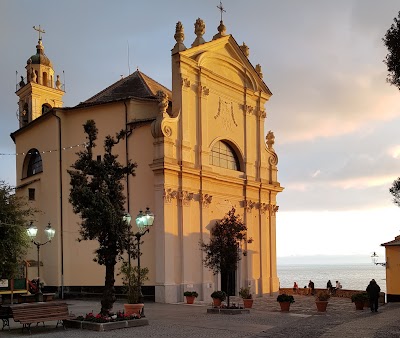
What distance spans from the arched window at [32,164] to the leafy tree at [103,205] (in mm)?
18276

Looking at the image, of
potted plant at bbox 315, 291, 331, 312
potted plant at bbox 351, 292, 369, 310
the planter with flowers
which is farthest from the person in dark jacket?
the planter with flowers

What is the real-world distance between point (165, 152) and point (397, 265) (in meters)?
13.6

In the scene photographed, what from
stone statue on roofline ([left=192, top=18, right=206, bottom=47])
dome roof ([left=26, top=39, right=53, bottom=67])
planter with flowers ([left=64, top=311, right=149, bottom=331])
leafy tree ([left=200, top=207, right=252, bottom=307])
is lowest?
planter with flowers ([left=64, top=311, right=149, bottom=331])

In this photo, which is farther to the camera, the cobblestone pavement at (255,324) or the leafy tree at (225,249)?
the leafy tree at (225,249)

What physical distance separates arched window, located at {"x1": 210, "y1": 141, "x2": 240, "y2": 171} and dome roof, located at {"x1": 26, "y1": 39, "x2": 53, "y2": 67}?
873 inches

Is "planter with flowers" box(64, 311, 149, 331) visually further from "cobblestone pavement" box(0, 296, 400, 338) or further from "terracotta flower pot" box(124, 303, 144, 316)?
"terracotta flower pot" box(124, 303, 144, 316)

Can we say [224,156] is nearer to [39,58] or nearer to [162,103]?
[162,103]

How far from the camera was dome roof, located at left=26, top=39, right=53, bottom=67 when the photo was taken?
49250mm

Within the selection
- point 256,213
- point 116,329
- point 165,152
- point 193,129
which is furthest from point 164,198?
point 116,329

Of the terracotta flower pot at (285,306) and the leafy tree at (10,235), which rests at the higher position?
the leafy tree at (10,235)

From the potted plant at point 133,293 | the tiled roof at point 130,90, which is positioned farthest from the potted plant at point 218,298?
the tiled roof at point 130,90

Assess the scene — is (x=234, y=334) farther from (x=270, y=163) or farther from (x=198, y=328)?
(x=270, y=163)

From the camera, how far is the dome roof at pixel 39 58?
49250mm

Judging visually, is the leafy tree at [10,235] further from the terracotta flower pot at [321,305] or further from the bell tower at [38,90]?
the bell tower at [38,90]
